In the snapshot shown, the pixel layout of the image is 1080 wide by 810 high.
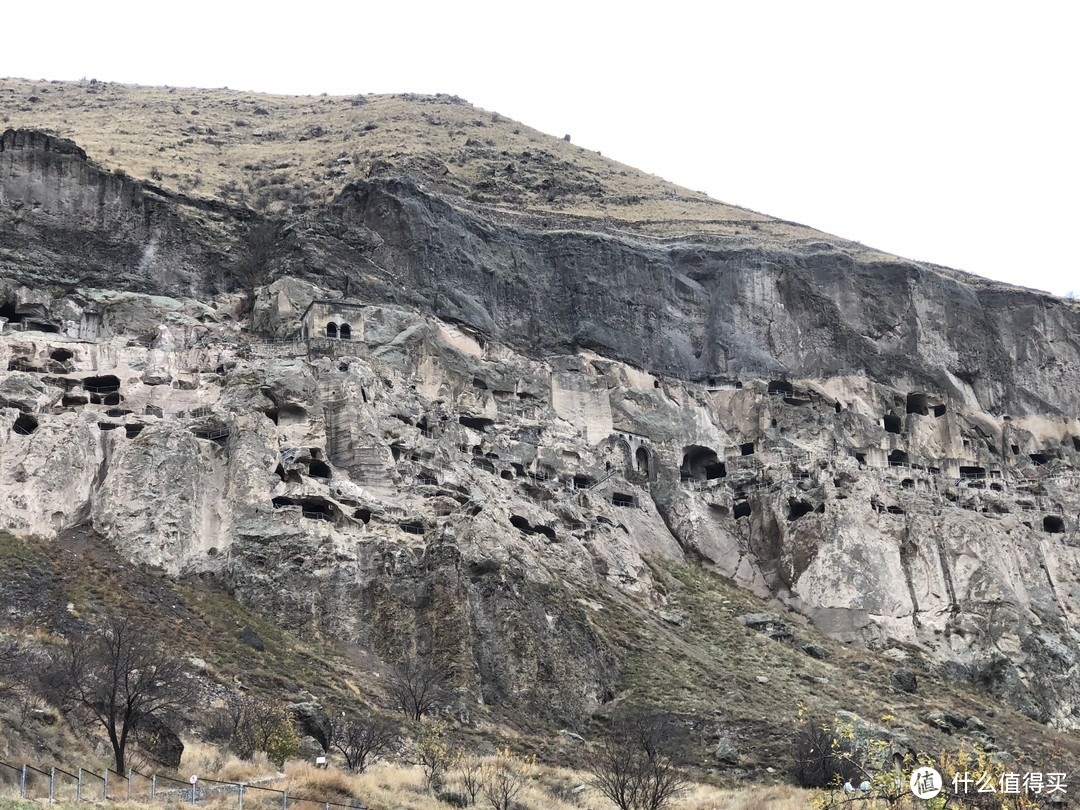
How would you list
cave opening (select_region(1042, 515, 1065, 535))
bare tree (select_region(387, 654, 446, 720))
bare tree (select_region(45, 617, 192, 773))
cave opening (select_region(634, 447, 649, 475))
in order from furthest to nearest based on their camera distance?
cave opening (select_region(1042, 515, 1065, 535)), cave opening (select_region(634, 447, 649, 475)), bare tree (select_region(387, 654, 446, 720)), bare tree (select_region(45, 617, 192, 773))

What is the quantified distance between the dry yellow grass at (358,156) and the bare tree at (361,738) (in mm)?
49367

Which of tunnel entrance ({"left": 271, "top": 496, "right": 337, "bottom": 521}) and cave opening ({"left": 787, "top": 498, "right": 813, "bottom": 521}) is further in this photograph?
cave opening ({"left": 787, "top": 498, "right": 813, "bottom": 521})

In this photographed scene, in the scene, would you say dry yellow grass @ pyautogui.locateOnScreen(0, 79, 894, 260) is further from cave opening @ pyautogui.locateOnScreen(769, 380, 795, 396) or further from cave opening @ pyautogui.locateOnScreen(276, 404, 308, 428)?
cave opening @ pyautogui.locateOnScreen(276, 404, 308, 428)

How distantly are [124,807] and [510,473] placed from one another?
34.9m

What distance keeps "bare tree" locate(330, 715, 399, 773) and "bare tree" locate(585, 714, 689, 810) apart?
6221mm

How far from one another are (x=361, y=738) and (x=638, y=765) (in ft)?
26.4

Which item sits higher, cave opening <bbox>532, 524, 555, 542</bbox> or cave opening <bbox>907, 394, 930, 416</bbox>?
cave opening <bbox>907, 394, 930, 416</bbox>

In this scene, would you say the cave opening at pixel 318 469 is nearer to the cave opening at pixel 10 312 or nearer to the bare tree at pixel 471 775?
the bare tree at pixel 471 775

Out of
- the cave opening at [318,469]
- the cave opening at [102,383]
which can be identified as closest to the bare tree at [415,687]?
the cave opening at [318,469]

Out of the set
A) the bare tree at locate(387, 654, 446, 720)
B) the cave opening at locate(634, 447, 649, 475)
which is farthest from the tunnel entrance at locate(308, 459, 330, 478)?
the cave opening at locate(634, 447, 649, 475)

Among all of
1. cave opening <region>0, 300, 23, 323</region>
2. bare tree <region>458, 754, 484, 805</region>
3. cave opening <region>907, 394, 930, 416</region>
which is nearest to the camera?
bare tree <region>458, 754, 484, 805</region>

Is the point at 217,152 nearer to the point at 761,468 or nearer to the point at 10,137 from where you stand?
the point at 10,137

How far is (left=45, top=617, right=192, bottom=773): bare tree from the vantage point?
35.4 meters

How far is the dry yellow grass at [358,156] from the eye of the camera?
3752 inches
